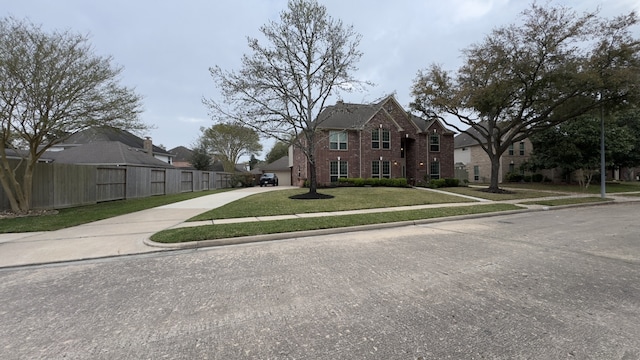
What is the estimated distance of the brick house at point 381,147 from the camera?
25.8 meters

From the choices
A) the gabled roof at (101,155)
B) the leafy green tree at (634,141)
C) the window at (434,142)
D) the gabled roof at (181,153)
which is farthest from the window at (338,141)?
the gabled roof at (181,153)

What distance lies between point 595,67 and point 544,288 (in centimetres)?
2035

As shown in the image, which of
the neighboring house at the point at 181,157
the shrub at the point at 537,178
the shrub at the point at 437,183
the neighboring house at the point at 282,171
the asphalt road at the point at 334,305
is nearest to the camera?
the asphalt road at the point at 334,305

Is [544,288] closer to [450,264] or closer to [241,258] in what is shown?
[450,264]

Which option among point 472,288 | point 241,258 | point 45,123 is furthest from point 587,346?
point 45,123

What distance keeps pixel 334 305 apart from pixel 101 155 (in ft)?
101

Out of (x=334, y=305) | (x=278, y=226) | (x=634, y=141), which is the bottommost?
(x=334, y=305)

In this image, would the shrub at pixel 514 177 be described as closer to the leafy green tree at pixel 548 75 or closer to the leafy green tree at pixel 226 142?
the leafy green tree at pixel 548 75

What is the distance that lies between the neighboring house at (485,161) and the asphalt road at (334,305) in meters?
32.4

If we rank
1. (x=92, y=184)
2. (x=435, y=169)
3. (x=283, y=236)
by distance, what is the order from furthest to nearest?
1. (x=435, y=169)
2. (x=92, y=184)
3. (x=283, y=236)

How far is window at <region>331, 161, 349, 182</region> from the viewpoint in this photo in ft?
84.7

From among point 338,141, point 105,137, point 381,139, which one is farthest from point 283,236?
point 105,137

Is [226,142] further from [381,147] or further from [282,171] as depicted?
[381,147]

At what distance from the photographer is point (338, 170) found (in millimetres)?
25953
